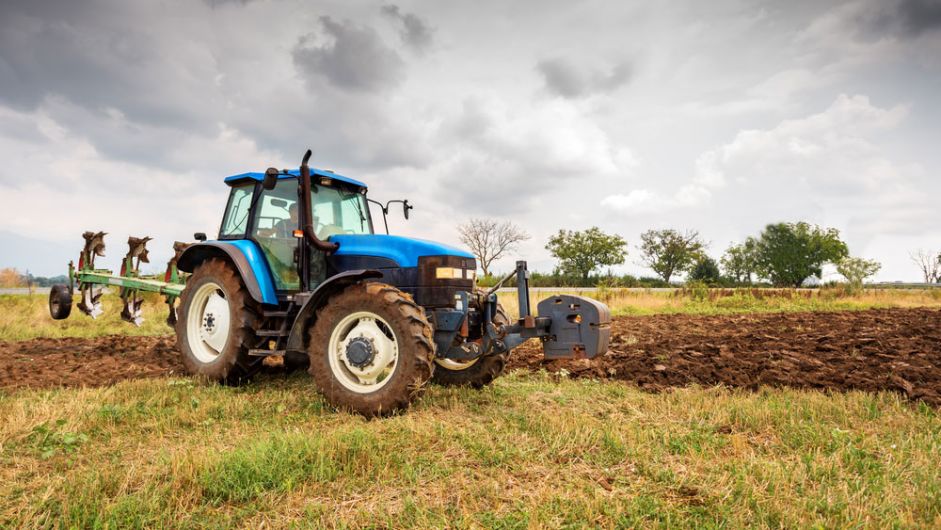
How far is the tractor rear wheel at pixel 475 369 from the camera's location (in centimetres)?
583

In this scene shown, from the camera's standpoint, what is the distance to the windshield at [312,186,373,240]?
6.06 metres

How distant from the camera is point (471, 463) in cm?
372

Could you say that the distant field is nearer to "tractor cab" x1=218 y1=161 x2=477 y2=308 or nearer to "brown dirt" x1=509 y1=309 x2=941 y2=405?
"brown dirt" x1=509 y1=309 x2=941 y2=405

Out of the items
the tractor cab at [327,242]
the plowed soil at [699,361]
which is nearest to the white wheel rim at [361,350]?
the tractor cab at [327,242]

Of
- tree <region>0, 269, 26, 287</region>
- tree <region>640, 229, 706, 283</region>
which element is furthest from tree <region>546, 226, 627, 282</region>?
tree <region>0, 269, 26, 287</region>

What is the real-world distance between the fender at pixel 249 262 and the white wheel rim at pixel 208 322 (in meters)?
0.44

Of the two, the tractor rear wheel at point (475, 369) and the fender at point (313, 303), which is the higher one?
the fender at point (313, 303)

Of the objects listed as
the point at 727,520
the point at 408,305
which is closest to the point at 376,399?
the point at 408,305

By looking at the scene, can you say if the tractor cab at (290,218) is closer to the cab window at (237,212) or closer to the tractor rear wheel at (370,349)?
the cab window at (237,212)

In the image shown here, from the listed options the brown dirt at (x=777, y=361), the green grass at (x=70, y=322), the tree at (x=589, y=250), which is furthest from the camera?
the tree at (x=589, y=250)

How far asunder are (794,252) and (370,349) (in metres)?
67.8

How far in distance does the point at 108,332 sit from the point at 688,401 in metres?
11.7

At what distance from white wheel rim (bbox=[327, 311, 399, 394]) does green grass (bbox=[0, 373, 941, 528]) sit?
1.14 feet

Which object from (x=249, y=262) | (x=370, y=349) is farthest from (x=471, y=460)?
(x=249, y=262)
